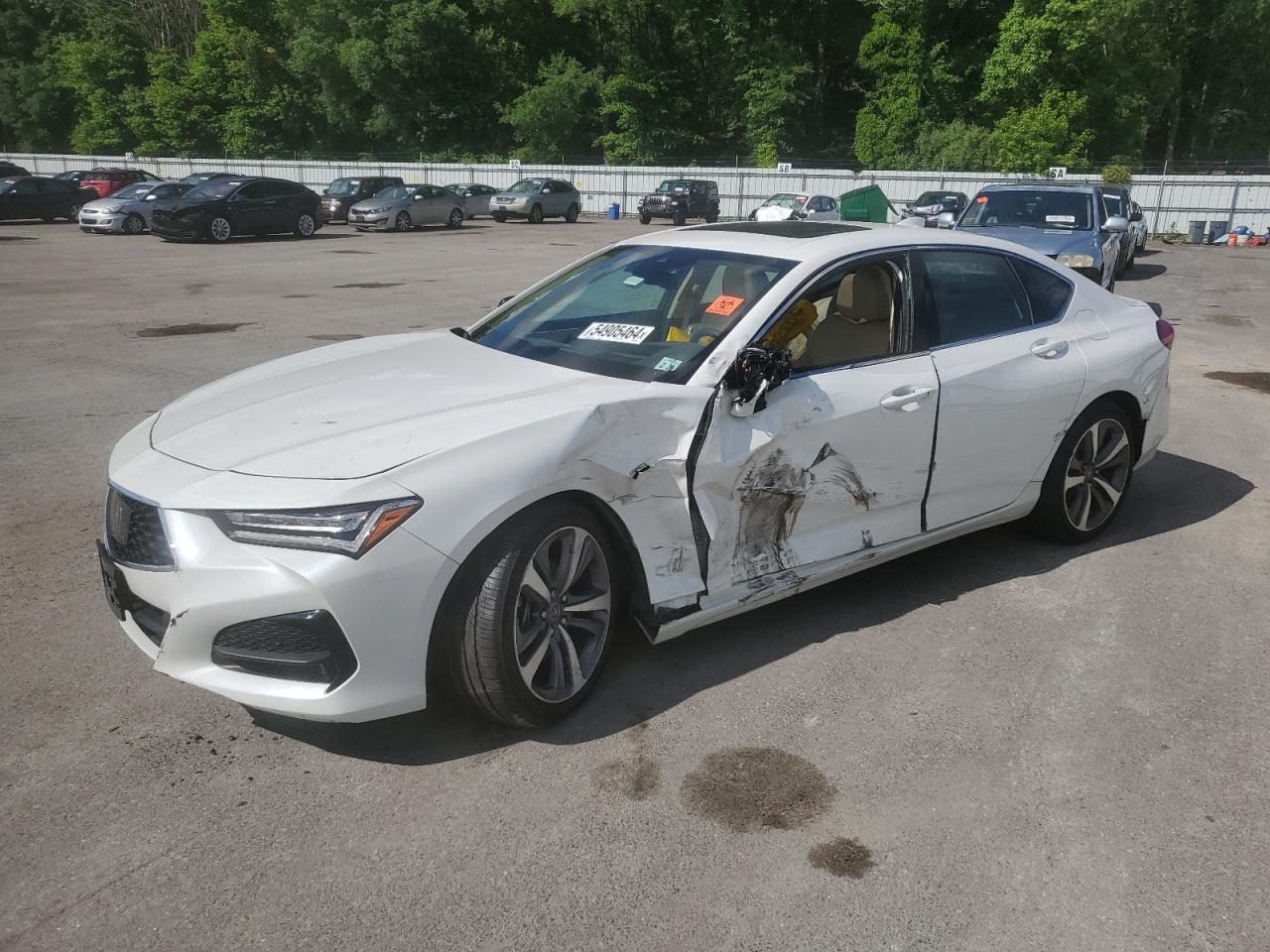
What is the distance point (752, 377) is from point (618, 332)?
67cm

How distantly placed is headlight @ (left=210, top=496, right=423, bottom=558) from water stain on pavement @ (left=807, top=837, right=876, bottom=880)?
150 cm

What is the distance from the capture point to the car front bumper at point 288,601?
297 cm

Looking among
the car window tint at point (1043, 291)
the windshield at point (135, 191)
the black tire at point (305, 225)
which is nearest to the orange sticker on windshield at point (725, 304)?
the car window tint at point (1043, 291)

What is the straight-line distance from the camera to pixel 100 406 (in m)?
8.16

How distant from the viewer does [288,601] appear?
2.96m

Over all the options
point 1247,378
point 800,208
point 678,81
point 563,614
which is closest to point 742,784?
point 563,614

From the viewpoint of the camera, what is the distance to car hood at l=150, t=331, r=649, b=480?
3.24 meters

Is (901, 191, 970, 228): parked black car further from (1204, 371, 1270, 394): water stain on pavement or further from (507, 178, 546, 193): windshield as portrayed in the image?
(1204, 371, 1270, 394): water stain on pavement

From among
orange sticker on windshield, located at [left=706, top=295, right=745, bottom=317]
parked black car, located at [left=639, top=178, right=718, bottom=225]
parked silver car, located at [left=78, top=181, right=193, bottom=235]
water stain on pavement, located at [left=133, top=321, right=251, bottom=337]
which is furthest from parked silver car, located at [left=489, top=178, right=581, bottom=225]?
orange sticker on windshield, located at [left=706, top=295, right=745, bottom=317]

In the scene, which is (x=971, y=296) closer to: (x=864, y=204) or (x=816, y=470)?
(x=816, y=470)

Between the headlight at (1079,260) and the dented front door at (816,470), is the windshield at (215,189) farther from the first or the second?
the dented front door at (816,470)

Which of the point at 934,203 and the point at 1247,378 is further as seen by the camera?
the point at 934,203

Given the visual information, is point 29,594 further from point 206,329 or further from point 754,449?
point 206,329

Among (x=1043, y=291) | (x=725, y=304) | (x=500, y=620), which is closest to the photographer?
(x=500, y=620)
